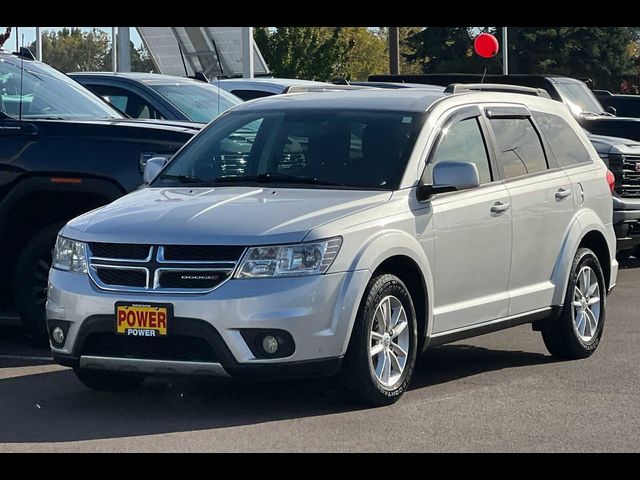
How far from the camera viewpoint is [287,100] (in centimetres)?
881

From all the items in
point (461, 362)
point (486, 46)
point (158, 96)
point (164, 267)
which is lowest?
point (461, 362)

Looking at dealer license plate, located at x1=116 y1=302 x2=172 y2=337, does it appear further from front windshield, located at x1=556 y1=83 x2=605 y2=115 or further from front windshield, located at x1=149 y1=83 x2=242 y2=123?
front windshield, located at x1=556 y1=83 x2=605 y2=115

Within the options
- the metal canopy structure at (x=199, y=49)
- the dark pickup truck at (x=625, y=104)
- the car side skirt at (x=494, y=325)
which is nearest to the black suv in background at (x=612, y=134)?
the dark pickup truck at (x=625, y=104)

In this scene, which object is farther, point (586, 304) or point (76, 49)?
point (76, 49)

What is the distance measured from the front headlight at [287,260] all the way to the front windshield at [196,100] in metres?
6.42

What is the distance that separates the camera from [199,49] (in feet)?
150

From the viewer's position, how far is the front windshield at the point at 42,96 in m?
9.96

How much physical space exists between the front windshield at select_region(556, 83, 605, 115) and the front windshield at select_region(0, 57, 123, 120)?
32.6 feet

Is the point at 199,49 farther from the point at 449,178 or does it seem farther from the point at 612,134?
the point at 449,178

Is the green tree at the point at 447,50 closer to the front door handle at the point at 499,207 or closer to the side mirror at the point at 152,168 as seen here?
the front door handle at the point at 499,207

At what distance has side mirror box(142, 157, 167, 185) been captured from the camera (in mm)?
8531

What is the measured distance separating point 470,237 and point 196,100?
20.3 ft

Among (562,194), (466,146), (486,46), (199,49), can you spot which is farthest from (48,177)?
(199,49)
